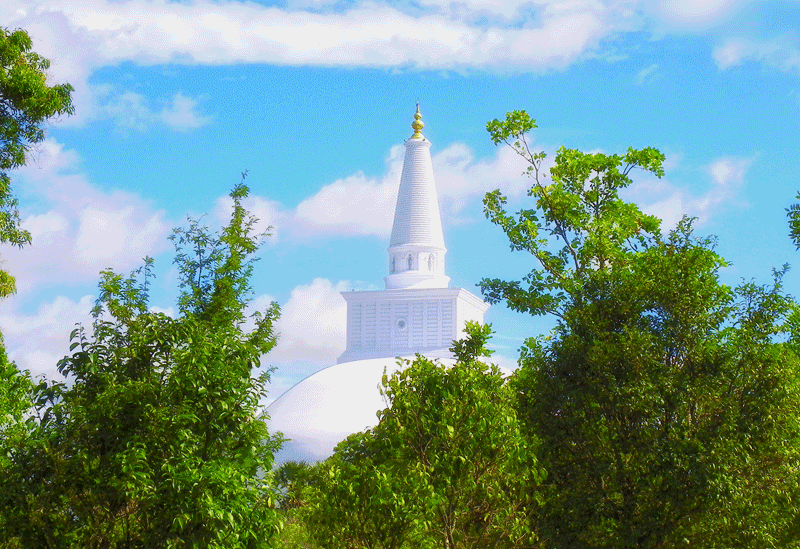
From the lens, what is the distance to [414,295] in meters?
55.6

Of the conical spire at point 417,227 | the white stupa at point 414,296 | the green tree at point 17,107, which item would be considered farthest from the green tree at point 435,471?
the conical spire at point 417,227

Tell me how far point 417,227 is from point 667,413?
41315 mm

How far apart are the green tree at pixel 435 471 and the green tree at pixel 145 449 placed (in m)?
1.23

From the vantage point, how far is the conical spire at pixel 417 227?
5403 cm

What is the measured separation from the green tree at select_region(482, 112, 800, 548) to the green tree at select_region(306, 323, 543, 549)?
1163 mm

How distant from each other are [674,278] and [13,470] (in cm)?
835

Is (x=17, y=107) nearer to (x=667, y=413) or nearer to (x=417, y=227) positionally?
(x=667, y=413)

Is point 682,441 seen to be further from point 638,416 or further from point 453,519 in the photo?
point 453,519

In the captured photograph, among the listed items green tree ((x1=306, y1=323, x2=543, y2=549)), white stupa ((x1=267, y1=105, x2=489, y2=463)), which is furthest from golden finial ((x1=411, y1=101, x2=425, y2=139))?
green tree ((x1=306, y1=323, x2=543, y2=549))

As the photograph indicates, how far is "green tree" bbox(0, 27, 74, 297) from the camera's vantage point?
17.2m

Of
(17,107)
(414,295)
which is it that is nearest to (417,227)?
(414,295)

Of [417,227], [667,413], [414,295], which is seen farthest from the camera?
[414,295]

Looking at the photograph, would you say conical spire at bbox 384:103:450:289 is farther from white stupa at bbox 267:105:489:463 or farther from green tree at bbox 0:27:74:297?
green tree at bbox 0:27:74:297

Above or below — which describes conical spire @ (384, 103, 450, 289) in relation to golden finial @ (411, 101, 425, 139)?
below
